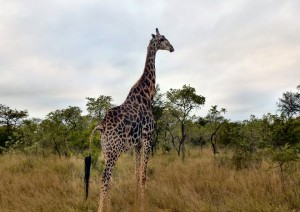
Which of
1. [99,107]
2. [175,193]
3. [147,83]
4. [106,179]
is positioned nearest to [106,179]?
Answer: [106,179]

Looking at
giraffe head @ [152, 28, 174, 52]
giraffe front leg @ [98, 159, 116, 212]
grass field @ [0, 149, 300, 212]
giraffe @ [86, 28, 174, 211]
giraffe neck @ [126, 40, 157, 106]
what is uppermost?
giraffe head @ [152, 28, 174, 52]

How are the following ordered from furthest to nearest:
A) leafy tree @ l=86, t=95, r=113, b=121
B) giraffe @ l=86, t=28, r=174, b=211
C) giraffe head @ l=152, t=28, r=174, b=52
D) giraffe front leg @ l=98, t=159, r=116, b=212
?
leafy tree @ l=86, t=95, r=113, b=121
giraffe head @ l=152, t=28, r=174, b=52
giraffe @ l=86, t=28, r=174, b=211
giraffe front leg @ l=98, t=159, r=116, b=212

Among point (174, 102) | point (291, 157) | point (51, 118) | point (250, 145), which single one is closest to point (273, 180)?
point (291, 157)

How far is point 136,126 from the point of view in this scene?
732cm

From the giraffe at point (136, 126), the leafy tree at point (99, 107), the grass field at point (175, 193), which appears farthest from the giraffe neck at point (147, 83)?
the leafy tree at point (99, 107)

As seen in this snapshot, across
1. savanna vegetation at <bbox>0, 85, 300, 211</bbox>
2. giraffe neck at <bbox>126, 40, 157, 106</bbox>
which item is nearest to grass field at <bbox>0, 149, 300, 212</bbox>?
savanna vegetation at <bbox>0, 85, 300, 211</bbox>

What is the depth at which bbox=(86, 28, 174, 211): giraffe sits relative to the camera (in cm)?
687

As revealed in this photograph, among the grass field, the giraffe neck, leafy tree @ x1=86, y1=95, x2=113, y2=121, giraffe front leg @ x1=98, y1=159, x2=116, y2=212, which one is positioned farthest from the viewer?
leafy tree @ x1=86, y1=95, x2=113, y2=121

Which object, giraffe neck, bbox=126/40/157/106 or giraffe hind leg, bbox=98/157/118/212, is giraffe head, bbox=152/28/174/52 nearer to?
giraffe neck, bbox=126/40/157/106

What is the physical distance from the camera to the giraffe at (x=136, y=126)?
22.5ft

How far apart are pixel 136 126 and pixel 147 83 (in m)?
1.47

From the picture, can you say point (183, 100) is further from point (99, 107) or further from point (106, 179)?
point (106, 179)

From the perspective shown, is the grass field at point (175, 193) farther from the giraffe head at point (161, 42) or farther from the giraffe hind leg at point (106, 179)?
the giraffe head at point (161, 42)

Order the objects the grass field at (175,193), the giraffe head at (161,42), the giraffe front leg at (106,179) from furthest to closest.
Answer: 1. the giraffe head at (161,42)
2. the grass field at (175,193)
3. the giraffe front leg at (106,179)
